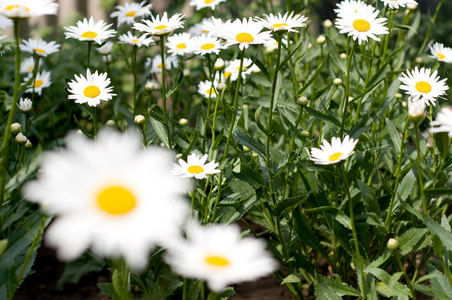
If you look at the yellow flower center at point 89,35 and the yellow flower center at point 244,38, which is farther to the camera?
the yellow flower center at point 89,35

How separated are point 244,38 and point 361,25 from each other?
0.34m

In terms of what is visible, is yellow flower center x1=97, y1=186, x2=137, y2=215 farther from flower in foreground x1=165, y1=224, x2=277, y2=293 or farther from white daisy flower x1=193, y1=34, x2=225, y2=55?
white daisy flower x1=193, y1=34, x2=225, y2=55

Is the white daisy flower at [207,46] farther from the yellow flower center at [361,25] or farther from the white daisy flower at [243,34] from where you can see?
the yellow flower center at [361,25]

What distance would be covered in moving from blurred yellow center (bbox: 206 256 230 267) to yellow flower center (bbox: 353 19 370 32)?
2.68 feet

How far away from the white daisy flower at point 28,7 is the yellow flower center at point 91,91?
370 mm

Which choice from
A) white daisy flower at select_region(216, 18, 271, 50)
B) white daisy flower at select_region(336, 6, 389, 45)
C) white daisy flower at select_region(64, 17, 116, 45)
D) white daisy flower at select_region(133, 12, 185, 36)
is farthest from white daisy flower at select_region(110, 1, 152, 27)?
white daisy flower at select_region(336, 6, 389, 45)

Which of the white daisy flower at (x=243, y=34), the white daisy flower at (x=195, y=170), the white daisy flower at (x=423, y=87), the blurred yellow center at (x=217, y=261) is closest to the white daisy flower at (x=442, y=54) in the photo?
the white daisy flower at (x=423, y=87)

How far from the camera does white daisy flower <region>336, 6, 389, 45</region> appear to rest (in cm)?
136

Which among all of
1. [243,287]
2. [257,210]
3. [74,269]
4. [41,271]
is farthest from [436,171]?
[41,271]

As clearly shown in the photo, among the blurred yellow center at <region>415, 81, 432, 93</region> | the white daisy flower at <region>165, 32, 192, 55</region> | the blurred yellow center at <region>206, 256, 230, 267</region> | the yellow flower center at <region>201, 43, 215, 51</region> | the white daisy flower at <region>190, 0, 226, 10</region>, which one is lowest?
the blurred yellow center at <region>206, 256, 230, 267</region>

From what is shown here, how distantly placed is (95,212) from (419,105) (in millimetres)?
727

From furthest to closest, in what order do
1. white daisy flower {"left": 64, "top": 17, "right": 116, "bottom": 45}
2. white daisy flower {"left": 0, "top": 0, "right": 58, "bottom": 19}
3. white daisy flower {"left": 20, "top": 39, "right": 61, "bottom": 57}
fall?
1. white daisy flower {"left": 20, "top": 39, "right": 61, "bottom": 57}
2. white daisy flower {"left": 64, "top": 17, "right": 116, "bottom": 45}
3. white daisy flower {"left": 0, "top": 0, "right": 58, "bottom": 19}

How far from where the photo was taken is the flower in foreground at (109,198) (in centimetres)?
68

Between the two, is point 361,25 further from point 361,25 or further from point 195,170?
point 195,170
